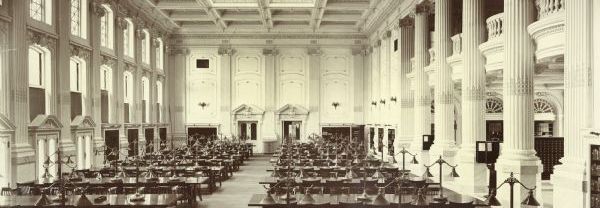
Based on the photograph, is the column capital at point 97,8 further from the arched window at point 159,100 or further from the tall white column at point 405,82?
the tall white column at point 405,82

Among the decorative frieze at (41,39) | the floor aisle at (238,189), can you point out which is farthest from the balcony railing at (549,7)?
the decorative frieze at (41,39)

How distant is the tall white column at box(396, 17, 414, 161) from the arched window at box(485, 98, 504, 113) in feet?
10.5

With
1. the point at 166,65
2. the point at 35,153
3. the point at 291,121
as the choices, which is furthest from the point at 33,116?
the point at 291,121

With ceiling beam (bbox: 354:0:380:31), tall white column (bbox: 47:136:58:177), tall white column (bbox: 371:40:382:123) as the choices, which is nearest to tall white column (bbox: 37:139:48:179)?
tall white column (bbox: 47:136:58:177)

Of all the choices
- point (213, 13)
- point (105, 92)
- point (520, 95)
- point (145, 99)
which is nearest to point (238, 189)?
point (105, 92)

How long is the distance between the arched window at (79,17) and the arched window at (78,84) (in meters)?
0.96

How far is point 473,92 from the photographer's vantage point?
57.0ft

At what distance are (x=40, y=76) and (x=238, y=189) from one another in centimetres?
678

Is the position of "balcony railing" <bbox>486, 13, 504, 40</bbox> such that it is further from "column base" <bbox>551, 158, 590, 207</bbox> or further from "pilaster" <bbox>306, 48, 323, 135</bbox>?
"pilaster" <bbox>306, 48, 323, 135</bbox>

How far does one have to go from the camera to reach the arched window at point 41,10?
18.2 m

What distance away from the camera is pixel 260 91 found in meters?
38.0

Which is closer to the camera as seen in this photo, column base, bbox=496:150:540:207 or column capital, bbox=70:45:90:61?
column base, bbox=496:150:540:207

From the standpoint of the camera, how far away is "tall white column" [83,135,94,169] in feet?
70.4

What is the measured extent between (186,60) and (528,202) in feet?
103
